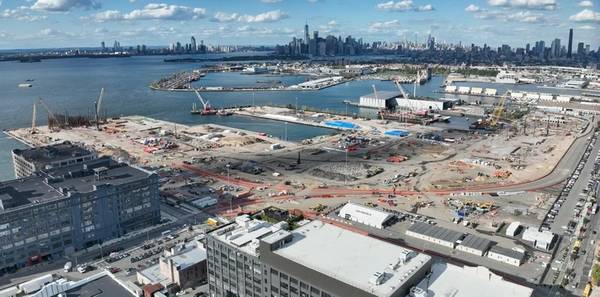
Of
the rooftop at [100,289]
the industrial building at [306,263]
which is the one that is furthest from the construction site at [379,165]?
the rooftop at [100,289]

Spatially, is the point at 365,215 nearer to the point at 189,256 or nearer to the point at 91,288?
the point at 189,256

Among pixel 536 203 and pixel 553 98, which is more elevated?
pixel 553 98

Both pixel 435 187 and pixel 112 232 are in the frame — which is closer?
pixel 112 232

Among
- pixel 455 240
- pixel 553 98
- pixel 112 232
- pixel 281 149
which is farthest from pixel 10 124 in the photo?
pixel 553 98

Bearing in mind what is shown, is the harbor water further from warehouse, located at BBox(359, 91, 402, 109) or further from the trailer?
the trailer

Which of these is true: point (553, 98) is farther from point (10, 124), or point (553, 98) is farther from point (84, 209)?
point (10, 124)

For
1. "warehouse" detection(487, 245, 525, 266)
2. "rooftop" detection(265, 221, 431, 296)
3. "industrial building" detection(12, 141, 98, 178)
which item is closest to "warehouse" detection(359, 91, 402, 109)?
"industrial building" detection(12, 141, 98, 178)

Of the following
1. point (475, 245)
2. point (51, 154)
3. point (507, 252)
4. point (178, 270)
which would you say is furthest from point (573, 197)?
point (51, 154)
